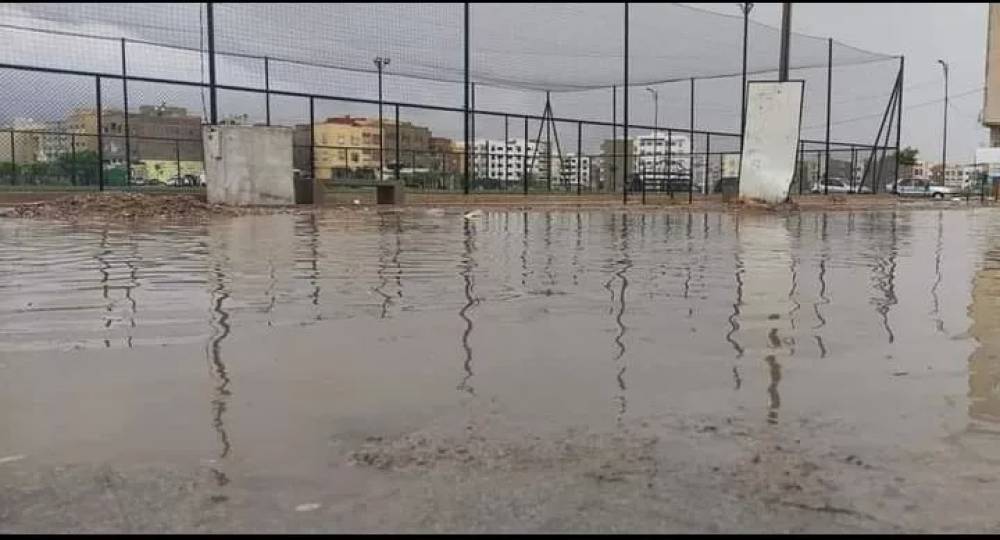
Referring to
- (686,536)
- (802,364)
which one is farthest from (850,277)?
(686,536)

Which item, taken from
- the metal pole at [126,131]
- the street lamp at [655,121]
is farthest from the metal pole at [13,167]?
the street lamp at [655,121]

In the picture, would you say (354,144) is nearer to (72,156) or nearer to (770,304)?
(72,156)

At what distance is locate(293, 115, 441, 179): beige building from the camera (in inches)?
921

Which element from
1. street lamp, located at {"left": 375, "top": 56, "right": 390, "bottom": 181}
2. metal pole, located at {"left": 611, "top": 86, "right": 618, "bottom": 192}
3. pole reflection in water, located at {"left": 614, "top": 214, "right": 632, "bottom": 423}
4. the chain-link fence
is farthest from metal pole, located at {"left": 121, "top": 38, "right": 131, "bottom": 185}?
metal pole, located at {"left": 611, "top": 86, "right": 618, "bottom": 192}

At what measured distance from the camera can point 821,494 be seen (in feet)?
8.24

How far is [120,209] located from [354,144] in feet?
34.1

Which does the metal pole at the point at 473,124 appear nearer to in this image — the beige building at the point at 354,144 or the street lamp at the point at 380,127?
the beige building at the point at 354,144

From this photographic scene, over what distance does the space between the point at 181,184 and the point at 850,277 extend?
67.3 feet

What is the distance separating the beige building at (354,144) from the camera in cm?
2339

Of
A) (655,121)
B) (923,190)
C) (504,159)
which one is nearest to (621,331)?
(504,159)

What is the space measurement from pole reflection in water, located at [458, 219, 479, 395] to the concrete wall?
7991 mm

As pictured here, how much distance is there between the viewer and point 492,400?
11.2 ft

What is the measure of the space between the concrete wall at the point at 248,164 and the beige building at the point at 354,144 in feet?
14.5

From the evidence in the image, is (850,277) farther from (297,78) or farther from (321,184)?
(297,78)
